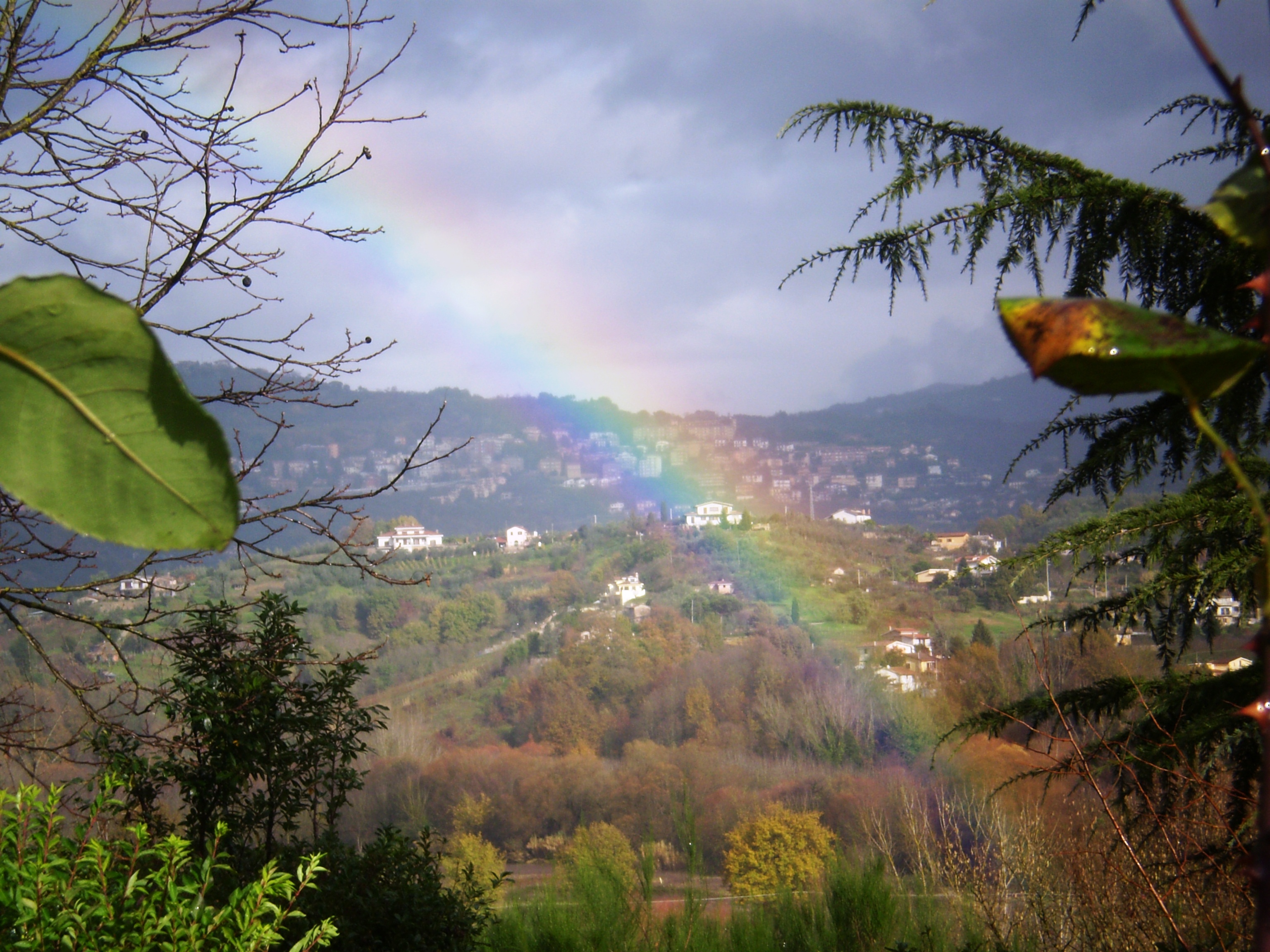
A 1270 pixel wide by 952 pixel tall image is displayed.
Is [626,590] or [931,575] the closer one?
[931,575]

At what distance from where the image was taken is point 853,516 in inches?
928

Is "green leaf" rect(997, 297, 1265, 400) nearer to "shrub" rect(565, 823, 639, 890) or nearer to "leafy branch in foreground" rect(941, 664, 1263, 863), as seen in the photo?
"leafy branch in foreground" rect(941, 664, 1263, 863)

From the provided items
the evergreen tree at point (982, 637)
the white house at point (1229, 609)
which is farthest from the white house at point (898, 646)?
the white house at point (1229, 609)

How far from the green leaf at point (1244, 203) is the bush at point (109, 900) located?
1358 mm

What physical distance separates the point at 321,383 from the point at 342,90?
1068mm

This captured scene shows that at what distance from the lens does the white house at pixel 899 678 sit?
41.1 feet

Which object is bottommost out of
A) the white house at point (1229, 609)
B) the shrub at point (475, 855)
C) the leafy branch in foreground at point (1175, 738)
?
the shrub at point (475, 855)

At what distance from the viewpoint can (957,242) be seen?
3.30 m

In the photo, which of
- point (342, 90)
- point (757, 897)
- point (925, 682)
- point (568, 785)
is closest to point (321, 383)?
point (342, 90)

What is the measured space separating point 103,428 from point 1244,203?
0.87 feet

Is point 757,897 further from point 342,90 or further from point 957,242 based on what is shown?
point 342,90

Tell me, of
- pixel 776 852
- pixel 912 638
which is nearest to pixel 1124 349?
pixel 776 852

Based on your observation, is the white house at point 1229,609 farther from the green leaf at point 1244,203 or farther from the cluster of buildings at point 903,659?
the cluster of buildings at point 903,659

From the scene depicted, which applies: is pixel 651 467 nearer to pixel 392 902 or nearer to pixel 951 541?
pixel 951 541
